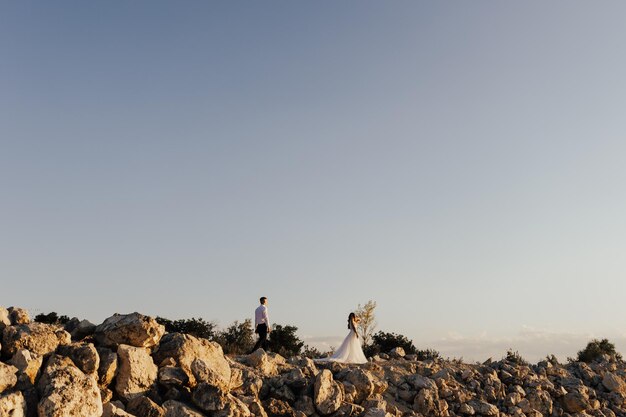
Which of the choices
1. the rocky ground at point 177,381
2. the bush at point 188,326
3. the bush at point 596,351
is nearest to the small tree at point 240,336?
the bush at point 188,326

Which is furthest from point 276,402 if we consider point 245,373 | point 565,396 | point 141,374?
point 565,396

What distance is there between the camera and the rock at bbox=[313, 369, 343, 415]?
13.8m

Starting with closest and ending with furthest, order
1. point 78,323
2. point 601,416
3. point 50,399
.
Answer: point 50,399 → point 78,323 → point 601,416

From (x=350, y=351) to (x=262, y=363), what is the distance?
20.1 ft

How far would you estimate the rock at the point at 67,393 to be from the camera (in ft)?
31.0

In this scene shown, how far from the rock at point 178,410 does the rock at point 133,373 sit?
66cm

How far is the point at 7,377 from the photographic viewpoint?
9703 mm

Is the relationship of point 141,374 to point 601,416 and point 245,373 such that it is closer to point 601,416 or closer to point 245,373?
point 245,373

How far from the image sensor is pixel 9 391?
31.5 ft

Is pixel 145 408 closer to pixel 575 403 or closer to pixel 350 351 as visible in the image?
pixel 350 351

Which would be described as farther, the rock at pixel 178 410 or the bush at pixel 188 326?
the bush at pixel 188 326

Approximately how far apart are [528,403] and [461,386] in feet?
9.84

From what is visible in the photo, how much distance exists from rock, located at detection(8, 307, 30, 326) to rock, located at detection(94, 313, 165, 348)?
4.89 ft

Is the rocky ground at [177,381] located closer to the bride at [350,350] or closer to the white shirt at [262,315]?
the bride at [350,350]
